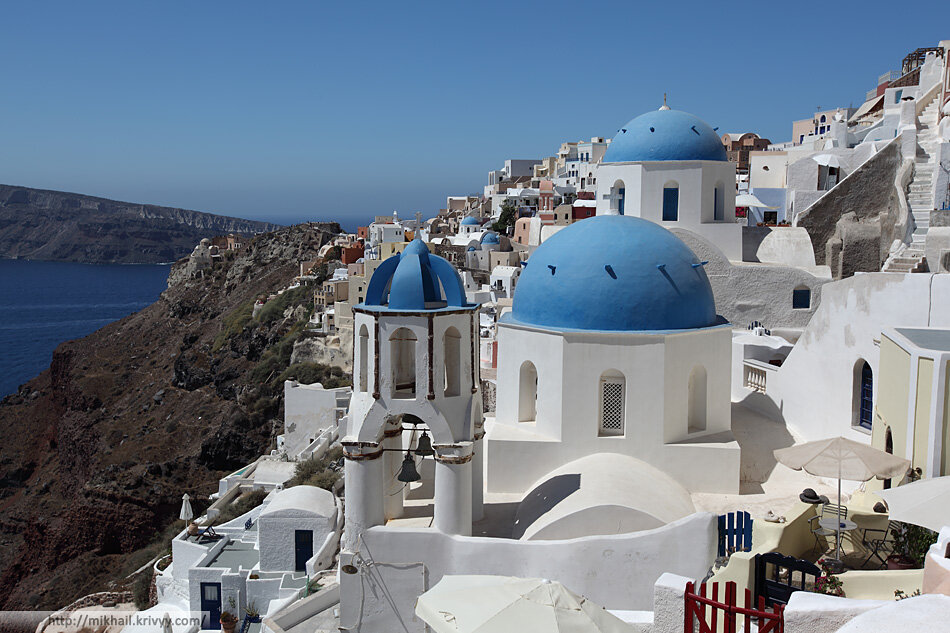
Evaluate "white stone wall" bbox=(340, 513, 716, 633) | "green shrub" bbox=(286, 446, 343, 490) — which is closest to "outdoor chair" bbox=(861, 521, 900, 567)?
"white stone wall" bbox=(340, 513, 716, 633)

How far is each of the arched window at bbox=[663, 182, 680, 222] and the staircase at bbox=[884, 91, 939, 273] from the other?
18.7ft

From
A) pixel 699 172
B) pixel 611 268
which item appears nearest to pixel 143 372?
pixel 699 172

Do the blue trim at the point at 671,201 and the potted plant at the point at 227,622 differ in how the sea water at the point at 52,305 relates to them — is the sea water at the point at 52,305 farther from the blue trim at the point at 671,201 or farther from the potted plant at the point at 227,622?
the blue trim at the point at 671,201

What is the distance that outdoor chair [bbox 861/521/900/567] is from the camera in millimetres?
8594

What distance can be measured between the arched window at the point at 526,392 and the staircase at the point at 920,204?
1163cm

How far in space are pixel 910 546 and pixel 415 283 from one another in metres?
6.53

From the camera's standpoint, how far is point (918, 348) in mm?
9250

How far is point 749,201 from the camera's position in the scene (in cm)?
3027

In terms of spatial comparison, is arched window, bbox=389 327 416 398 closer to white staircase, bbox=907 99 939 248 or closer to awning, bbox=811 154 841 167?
white staircase, bbox=907 99 939 248

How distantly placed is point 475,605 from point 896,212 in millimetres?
20581

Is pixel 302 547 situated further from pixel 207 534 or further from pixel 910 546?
pixel 910 546

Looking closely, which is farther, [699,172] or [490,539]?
[699,172]

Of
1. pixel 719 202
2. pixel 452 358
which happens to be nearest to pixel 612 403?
pixel 452 358

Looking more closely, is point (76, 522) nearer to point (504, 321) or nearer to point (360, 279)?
point (360, 279)
